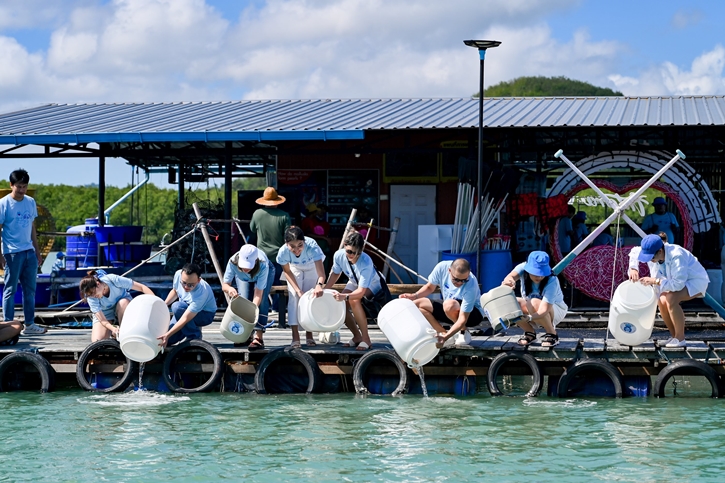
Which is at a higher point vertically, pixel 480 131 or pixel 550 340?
pixel 480 131

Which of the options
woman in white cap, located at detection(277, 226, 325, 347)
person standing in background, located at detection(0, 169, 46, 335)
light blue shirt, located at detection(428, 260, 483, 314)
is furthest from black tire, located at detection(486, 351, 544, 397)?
person standing in background, located at detection(0, 169, 46, 335)

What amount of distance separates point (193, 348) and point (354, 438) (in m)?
2.78

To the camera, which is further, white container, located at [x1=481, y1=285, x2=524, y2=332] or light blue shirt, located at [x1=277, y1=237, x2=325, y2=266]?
light blue shirt, located at [x1=277, y1=237, x2=325, y2=266]

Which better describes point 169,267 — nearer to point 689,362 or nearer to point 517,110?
point 517,110

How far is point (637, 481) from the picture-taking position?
815cm

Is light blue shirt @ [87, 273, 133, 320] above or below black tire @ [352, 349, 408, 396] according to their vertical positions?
above

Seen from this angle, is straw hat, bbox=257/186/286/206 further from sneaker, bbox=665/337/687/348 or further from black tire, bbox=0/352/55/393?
sneaker, bbox=665/337/687/348

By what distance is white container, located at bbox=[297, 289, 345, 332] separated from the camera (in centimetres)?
1115

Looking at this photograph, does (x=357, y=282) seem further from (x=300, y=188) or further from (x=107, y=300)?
(x=300, y=188)

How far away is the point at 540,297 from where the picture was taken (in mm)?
11203

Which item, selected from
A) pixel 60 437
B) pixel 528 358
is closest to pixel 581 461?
pixel 528 358

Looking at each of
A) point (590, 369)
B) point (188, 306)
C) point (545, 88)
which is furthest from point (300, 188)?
point (545, 88)

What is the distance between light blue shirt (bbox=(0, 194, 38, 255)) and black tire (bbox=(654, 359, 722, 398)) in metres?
7.44

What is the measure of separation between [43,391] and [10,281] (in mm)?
1576
